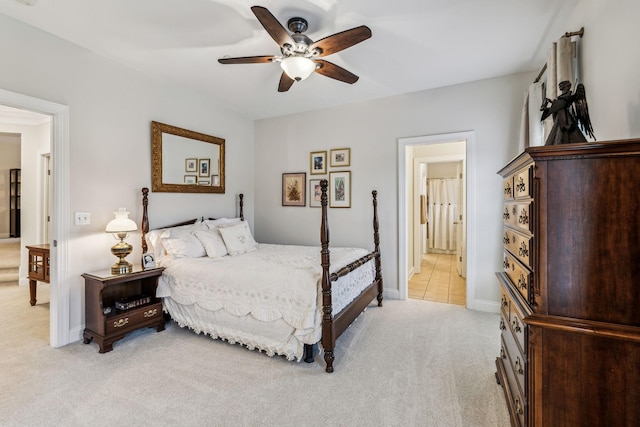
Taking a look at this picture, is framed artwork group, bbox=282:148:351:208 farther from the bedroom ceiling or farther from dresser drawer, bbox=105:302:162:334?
dresser drawer, bbox=105:302:162:334

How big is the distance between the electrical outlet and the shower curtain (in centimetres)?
724

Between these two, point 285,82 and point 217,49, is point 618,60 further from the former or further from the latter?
point 217,49

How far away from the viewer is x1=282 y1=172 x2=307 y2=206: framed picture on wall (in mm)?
4637

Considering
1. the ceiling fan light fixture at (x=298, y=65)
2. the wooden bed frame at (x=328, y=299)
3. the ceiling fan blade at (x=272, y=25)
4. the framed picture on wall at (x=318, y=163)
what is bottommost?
the wooden bed frame at (x=328, y=299)

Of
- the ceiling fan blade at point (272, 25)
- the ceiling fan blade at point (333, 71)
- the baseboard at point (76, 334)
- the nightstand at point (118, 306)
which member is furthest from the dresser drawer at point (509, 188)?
the baseboard at point (76, 334)

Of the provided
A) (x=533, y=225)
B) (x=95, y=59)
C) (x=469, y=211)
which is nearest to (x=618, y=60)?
(x=533, y=225)

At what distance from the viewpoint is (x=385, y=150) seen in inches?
160

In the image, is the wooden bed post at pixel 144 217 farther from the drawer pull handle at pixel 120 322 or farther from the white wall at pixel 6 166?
the white wall at pixel 6 166

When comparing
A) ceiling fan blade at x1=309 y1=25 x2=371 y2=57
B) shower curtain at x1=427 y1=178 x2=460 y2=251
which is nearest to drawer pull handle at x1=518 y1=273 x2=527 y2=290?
ceiling fan blade at x1=309 y1=25 x2=371 y2=57

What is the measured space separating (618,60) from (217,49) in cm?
299

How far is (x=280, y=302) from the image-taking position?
7.93ft

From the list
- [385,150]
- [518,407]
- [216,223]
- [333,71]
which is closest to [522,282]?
[518,407]

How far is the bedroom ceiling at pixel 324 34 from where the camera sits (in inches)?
86.2

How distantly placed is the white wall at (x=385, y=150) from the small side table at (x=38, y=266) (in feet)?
8.90
